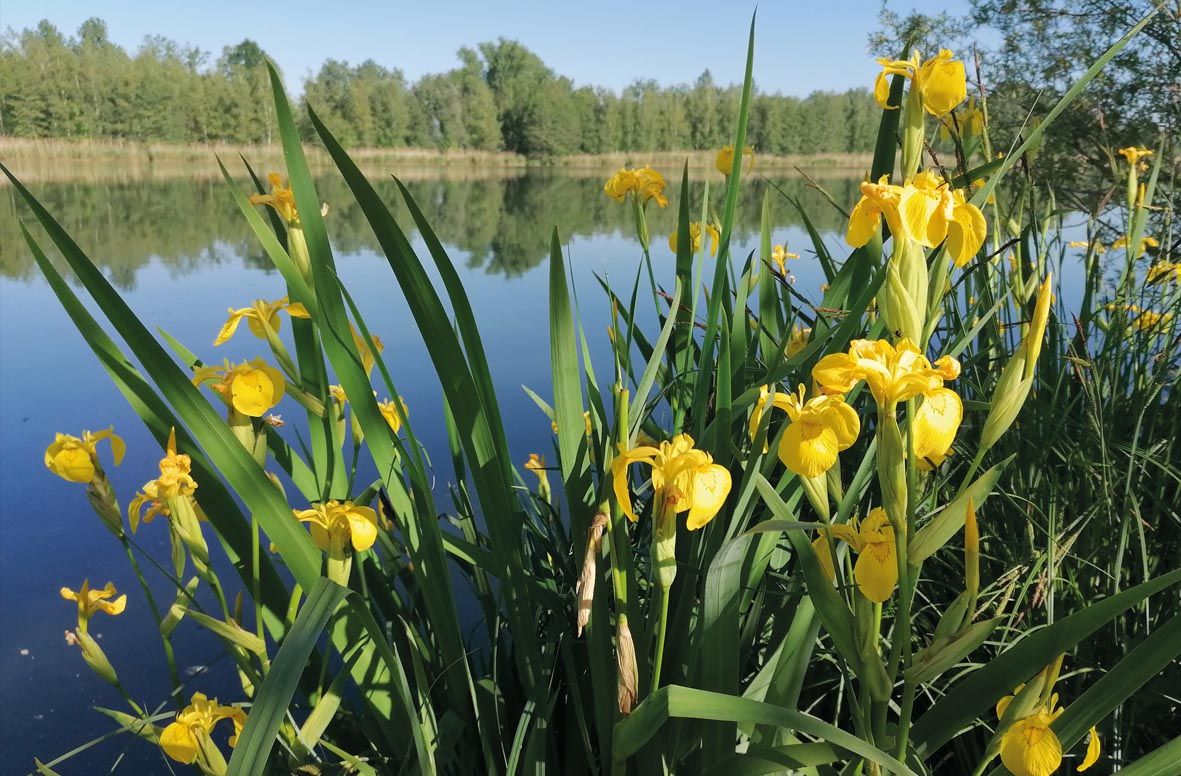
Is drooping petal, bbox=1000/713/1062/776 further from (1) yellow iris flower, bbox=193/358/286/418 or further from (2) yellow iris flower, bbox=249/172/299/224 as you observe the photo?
(2) yellow iris flower, bbox=249/172/299/224

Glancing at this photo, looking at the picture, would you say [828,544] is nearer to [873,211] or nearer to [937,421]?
[937,421]

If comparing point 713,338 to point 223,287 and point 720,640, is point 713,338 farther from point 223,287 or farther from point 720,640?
point 223,287

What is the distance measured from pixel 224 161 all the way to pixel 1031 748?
16.1 metres

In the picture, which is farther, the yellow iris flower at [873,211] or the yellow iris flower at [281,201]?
the yellow iris flower at [281,201]

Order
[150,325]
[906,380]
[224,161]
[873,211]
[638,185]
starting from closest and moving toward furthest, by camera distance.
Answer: [906,380], [873,211], [638,185], [150,325], [224,161]

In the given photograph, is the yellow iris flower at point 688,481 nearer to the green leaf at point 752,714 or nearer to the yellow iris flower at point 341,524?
the green leaf at point 752,714

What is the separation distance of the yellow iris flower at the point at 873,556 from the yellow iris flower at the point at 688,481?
88 mm

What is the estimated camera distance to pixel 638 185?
4.33 ft

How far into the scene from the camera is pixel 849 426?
1.64 ft

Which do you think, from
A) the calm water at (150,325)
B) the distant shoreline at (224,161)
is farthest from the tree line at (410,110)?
the calm water at (150,325)

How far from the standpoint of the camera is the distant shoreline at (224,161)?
15.7 m

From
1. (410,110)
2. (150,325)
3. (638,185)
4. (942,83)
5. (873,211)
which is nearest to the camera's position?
(873,211)

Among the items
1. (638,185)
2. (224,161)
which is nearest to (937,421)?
(638,185)

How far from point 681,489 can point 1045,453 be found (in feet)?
2.60
